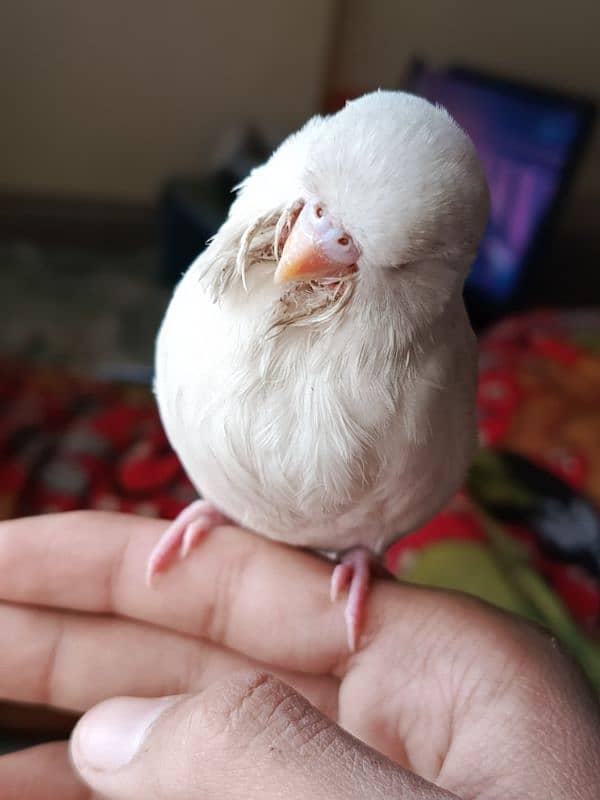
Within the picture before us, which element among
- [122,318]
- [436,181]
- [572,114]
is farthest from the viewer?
[122,318]

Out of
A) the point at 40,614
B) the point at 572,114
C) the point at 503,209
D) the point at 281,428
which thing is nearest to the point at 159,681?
the point at 40,614

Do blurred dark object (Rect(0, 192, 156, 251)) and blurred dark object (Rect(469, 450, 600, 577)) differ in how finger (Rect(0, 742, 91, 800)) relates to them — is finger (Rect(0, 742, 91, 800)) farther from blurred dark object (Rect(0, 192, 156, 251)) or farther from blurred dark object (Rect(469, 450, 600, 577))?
blurred dark object (Rect(0, 192, 156, 251))

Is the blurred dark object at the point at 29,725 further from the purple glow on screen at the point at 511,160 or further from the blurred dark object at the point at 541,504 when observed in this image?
the purple glow on screen at the point at 511,160

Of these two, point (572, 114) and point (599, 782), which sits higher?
point (572, 114)

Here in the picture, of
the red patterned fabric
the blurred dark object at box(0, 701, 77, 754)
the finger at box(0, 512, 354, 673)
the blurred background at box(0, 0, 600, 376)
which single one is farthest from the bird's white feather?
the blurred background at box(0, 0, 600, 376)

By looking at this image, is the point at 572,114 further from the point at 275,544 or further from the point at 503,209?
the point at 275,544

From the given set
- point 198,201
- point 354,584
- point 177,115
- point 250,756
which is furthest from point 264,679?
point 177,115

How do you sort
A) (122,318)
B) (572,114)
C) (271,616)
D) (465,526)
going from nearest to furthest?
(271,616)
(465,526)
(572,114)
(122,318)

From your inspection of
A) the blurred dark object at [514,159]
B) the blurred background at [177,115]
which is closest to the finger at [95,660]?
the blurred background at [177,115]

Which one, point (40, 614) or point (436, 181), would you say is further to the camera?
point (40, 614)
